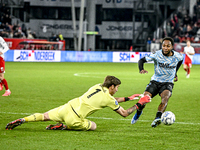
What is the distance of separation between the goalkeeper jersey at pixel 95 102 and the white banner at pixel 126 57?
25539 millimetres

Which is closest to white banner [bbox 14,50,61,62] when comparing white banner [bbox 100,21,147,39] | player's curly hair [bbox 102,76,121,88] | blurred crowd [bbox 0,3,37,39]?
blurred crowd [bbox 0,3,37,39]

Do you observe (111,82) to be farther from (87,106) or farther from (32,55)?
(32,55)

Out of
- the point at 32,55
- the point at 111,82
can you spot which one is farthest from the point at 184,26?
the point at 111,82

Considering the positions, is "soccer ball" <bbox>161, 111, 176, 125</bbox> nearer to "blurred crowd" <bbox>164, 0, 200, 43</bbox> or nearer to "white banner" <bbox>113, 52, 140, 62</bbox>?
"white banner" <bbox>113, 52, 140, 62</bbox>

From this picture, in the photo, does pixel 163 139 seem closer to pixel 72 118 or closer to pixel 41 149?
pixel 72 118

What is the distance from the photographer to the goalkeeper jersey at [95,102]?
6.35 meters

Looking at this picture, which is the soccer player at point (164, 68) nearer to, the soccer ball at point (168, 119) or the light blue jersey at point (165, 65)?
the light blue jersey at point (165, 65)

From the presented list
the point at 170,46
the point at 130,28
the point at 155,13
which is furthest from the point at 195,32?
the point at 170,46

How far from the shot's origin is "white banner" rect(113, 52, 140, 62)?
31900 mm

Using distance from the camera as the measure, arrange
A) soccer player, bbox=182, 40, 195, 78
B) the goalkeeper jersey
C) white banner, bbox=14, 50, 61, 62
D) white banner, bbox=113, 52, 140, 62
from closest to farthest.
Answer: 1. the goalkeeper jersey
2. soccer player, bbox=182, 40, 195, 78
3. white banner, bbox=14, 50, 61, 62
4. white banner, bbox=113, 52, 140, 62

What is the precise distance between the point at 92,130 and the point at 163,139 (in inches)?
51.8

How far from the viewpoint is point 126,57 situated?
106ft

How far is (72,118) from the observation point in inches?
253

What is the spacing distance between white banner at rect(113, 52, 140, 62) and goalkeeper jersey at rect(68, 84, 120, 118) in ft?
83.8
